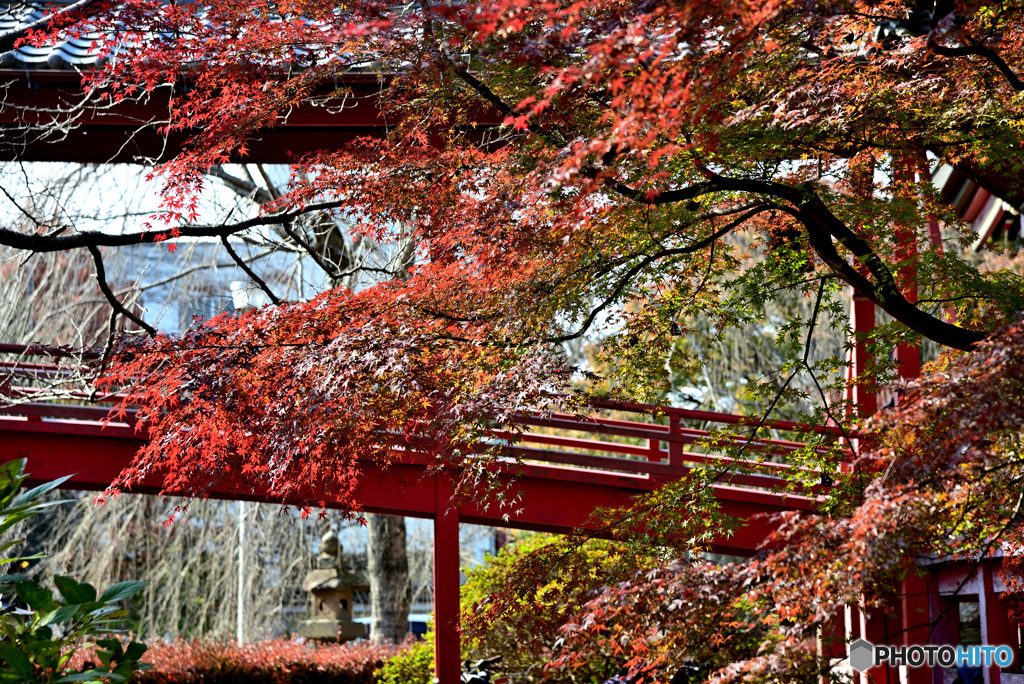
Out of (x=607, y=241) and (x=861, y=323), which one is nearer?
(x=607, y=241)

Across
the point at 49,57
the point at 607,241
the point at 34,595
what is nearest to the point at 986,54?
the point at 607,241

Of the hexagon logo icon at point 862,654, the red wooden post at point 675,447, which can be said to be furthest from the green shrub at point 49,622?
the red wooden post at point 675,447

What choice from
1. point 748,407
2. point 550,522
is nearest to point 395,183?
point 550,522

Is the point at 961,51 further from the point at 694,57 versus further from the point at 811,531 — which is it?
the point at 811,531

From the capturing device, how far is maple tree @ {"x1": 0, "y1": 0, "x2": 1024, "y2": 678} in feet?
11.0

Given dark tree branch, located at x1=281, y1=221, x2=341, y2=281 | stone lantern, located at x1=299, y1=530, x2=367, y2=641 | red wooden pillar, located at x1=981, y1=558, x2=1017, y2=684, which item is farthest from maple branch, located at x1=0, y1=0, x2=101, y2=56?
stone lantern, located at x1=299, y1=530, x2=367, y2=641

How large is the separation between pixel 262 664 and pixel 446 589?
3.30 m

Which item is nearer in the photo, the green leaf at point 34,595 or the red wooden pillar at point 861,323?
the green leaf at point 34,595

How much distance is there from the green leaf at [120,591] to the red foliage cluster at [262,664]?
23.4ft

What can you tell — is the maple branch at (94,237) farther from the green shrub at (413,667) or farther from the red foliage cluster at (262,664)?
the red foliage cluster at (262,664)

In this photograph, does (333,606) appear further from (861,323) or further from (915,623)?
(861,323)

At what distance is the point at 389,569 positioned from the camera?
10195 mm

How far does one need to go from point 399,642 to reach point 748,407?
252 inches

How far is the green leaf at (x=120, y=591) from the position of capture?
8.73 ft
